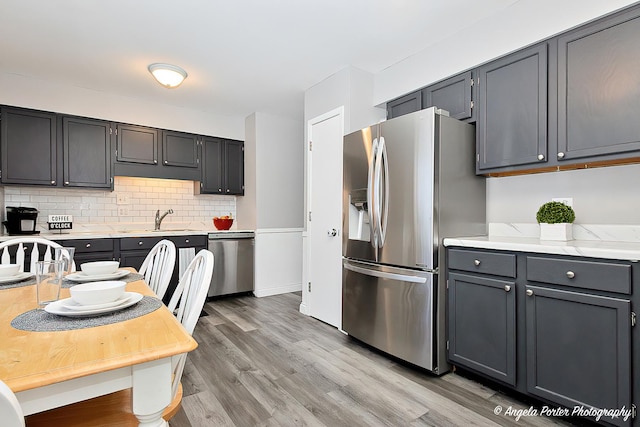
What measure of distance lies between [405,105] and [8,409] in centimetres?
311

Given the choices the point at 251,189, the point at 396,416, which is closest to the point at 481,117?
the point at 396,416

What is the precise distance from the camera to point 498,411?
185cm

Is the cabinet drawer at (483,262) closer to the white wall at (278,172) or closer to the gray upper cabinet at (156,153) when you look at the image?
the white wall at (278,172)

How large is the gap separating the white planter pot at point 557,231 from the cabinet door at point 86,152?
13.9ft

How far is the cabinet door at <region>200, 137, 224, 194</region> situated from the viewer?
14.8 ft

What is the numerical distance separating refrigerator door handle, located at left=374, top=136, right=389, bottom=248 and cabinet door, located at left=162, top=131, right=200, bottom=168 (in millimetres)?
2845

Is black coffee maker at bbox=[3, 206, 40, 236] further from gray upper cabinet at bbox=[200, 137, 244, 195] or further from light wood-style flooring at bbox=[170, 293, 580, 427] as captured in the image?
light wood-style flooring at bbox=[170, 293, 580, 427]

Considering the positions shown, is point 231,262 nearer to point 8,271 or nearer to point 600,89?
point 8,271

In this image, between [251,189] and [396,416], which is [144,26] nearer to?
[251,189]

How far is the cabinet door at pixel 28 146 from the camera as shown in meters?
3.28

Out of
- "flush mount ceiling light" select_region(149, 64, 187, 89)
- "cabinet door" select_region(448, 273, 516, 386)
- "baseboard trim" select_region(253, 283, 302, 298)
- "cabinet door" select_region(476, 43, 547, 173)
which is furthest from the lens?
"baseboard trim" select_region(253, 283, 302, 298)

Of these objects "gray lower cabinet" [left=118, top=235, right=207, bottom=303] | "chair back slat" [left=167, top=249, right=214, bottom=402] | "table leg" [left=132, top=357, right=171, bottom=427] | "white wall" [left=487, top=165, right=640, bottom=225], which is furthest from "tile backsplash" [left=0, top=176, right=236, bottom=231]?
"table leg" [left=132, top=357, right=171, bottom=427]

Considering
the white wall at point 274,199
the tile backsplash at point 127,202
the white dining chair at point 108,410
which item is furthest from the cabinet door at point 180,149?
the white dining chair at point 108,410

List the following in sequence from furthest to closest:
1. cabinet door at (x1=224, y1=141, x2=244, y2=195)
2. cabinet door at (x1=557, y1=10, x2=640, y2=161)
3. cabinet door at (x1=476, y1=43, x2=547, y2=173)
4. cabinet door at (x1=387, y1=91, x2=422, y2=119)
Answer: cabinet door at (x1=224, y1=141, x2=244, y2=195) → cabinet door at (x1=387, y1=91, x2=422, y2=119) → cabinet door at (x1=476, y1=43, x2=547, y2=173) → cabinet door at (x1=557, y1=10, x2=640, y2=161)
